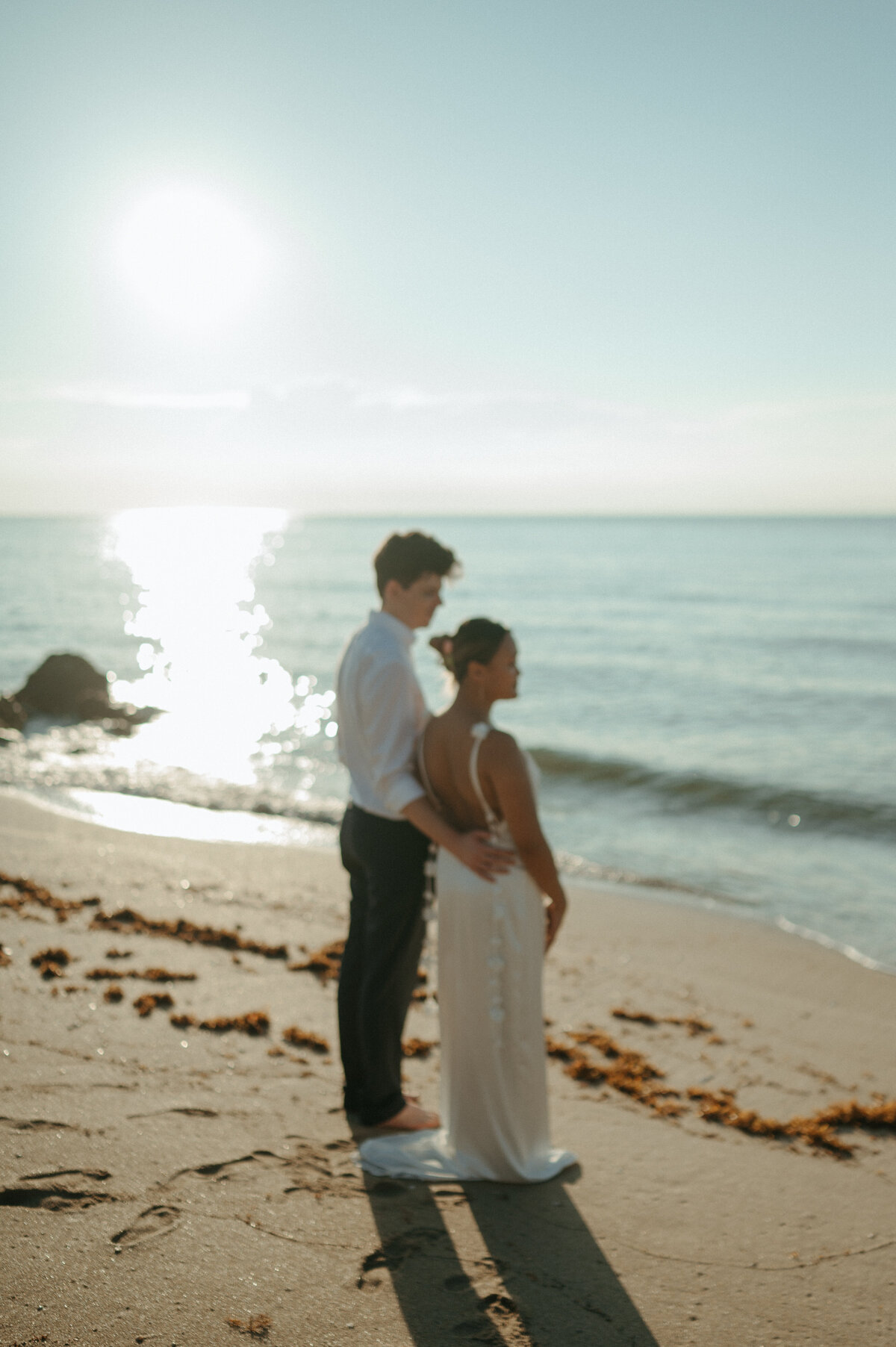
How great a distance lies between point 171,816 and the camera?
11.4 meters

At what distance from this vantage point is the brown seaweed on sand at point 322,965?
19.8 feet

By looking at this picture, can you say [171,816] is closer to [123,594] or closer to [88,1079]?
[88,1079]

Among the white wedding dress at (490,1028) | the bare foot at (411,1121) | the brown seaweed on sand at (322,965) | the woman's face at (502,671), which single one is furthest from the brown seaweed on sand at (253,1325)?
the brown seaweed on sand at (322,965)

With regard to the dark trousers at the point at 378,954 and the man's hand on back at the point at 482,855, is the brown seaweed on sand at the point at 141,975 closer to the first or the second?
the dark trousers at the point at 378,954

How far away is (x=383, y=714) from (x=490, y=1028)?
125 centimetres

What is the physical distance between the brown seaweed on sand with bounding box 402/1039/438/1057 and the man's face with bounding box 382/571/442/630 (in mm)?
2456

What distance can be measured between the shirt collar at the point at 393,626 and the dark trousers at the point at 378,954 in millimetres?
716

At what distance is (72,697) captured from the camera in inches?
714

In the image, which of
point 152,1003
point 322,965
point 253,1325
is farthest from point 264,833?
point 253,1325

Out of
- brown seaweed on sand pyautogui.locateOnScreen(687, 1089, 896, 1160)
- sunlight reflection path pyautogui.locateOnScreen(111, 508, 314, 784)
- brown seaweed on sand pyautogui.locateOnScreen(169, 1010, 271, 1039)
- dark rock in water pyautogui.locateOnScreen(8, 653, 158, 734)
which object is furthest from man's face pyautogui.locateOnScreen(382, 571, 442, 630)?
dark rock in water pyautogui.locateOnScreen(8, 653, 158, 734)

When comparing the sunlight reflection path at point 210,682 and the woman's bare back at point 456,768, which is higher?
the woman's bare back at point 456,768

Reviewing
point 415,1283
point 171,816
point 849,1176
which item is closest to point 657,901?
point 849,1176

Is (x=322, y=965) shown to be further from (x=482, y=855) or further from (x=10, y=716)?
(x=10, y=716)

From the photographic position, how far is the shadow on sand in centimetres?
283
